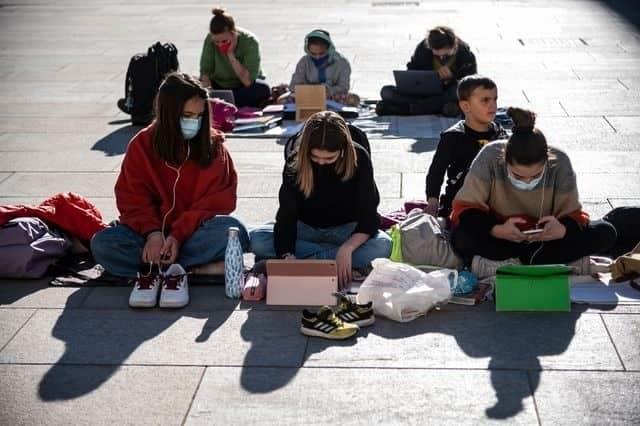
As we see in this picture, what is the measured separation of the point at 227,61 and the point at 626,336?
6324mm

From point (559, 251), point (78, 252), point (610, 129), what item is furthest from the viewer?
point (610, 129)

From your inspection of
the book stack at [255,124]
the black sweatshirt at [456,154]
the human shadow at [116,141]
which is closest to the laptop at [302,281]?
the black sweatshirt at [456,154]

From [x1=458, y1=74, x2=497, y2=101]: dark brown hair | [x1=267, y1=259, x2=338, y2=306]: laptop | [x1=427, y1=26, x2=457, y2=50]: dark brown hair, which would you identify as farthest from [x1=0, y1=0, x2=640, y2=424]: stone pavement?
[x1=458, y1=74, x2=497, y2=101]: dark brown hair

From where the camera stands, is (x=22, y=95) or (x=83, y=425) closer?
(x=83, y=425)

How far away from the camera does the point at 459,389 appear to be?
4.88 meters

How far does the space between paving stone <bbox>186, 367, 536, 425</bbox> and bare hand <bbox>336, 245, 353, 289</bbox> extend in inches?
41.4

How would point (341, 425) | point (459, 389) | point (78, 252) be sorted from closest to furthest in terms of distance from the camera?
1. point (341, 425)
2. point (459, 389)
3. point (78, 252)

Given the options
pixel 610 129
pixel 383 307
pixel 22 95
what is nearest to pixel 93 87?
pixel 22 95

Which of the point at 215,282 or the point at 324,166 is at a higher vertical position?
the point at 324,166

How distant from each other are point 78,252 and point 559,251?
9.27ft

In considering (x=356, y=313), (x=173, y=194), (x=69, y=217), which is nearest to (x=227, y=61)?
(x=69, y=217)

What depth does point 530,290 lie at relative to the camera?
5.76 metres

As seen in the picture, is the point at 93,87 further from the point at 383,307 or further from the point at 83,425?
the point at 83,425

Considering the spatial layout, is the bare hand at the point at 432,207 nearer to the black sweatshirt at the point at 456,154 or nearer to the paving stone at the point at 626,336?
the black sweatshirt at the point at 456,154
